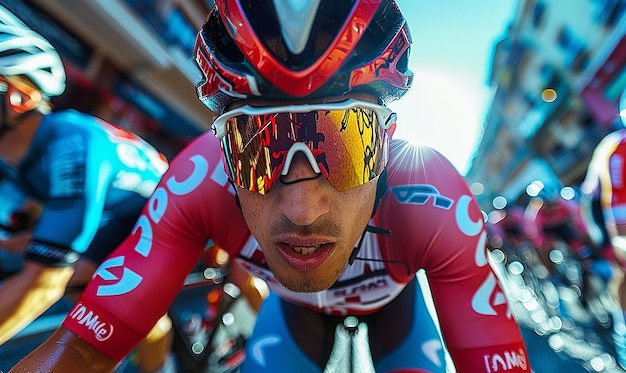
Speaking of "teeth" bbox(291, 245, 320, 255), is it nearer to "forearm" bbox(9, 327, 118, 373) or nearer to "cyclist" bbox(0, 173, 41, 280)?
"forearm" bbox(9, 327, 118, 373)

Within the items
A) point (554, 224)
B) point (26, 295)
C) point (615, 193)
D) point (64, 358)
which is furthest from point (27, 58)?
point (554, 224)

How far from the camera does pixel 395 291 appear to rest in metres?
1.33

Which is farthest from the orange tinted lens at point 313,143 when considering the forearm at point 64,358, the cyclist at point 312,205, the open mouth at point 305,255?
the forearm at point 64,358

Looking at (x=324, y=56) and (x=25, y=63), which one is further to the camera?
(x=25, y=63)

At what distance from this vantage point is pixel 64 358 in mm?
930

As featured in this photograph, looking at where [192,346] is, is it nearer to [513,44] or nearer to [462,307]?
[462,307]

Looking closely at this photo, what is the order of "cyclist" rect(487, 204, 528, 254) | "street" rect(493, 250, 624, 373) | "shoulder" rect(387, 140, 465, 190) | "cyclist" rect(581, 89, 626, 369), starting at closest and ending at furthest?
"shoulder" rect(387, 140, 465, 190) → "cyclist" rect(581, 89, 626, 369) → "street" rect(493, 250, 624, 373) → "cyclist" rect(487, 204, 528, 254)

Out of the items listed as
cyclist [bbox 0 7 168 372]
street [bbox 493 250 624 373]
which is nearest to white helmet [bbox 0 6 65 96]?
cyclist [bbox 0 7 168 372]

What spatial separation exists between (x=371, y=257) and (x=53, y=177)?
5.23ft

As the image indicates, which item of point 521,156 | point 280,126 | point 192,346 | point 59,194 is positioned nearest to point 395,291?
point 280,126

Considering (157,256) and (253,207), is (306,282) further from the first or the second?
(157,256)

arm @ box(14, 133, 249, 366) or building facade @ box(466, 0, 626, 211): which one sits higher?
building facade @ box(466, 0, 626, 211)

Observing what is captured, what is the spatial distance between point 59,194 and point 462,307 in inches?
71.2

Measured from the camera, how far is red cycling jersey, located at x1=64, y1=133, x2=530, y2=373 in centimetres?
99
